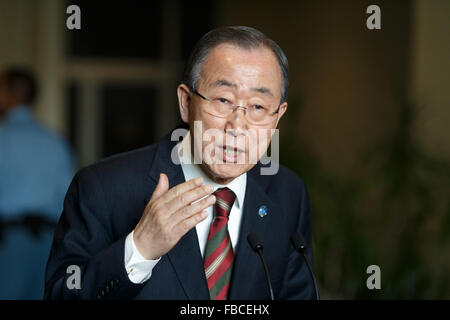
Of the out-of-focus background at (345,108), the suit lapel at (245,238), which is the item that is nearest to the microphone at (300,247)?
the suit lapel at (245,238)

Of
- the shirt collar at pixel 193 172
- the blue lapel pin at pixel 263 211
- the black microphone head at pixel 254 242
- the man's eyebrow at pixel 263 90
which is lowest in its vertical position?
the black microphone head at pixel 254 242

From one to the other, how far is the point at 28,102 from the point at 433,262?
8.18ft

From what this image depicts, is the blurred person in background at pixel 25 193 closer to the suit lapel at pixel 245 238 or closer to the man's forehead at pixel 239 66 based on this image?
the suit lapel at pixel 245 238

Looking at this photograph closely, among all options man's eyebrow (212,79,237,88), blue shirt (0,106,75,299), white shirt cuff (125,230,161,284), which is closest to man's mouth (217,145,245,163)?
man's eyebrow (212,79,237,88)

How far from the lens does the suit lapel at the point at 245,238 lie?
131cm

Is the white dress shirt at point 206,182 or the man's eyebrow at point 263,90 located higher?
the man's eyebrow at point 263,90

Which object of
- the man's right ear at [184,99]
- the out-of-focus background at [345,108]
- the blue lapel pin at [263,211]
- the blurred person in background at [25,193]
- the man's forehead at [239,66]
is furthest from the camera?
the blurred person in background at [25,193]

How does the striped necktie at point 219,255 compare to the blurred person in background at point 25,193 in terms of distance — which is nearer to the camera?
the striped necktie at point 219,255

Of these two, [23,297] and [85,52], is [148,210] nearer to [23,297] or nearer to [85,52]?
[23,297]

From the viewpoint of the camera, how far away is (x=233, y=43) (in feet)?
3.89

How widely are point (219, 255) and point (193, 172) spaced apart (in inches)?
7.7

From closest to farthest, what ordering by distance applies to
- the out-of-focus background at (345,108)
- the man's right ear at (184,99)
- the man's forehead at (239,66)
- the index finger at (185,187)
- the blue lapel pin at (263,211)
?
1. the index finger at (185,187)
2. the man's forehead at (239,66)
3. the man's right ear at (184,99)
4. the blue lapel pin at (263,211)
5. the out-of-focus background at (345,108)

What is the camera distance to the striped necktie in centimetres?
130

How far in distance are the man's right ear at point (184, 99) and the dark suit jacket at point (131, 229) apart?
0.43 ft
